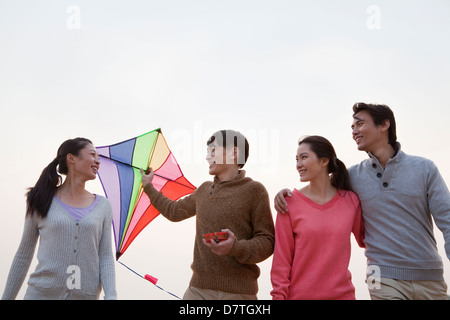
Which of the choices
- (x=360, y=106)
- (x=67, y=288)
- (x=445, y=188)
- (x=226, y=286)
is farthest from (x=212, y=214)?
(x=445, y=188)

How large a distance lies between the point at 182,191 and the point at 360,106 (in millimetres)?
1852

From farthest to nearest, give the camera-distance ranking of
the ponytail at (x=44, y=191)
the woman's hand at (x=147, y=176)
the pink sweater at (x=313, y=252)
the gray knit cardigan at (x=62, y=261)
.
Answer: the woman's hand at (x=147, y=176) → the ponytail at (x=44, y=191) → the gray knit cardigan at (x=62, y=261) → the pink sweater at (x=313, y=252)

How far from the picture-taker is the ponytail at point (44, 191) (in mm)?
3541

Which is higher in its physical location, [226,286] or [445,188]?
[445,188]

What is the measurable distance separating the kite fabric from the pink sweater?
139 cm

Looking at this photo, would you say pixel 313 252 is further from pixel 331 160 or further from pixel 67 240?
pixel 67 240

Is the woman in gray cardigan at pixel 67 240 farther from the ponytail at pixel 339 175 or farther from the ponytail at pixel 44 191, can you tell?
the ponytail at pixel 339 175

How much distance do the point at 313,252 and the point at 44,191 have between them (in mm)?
2150

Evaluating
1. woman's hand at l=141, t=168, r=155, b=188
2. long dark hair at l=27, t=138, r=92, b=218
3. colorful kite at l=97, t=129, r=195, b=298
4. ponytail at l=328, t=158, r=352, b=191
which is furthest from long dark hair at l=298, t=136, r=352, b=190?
long dark hair at l=27, t=138, r=92, b=218

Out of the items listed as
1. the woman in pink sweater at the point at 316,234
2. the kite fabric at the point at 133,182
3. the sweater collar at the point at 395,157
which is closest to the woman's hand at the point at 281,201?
the woman in pink sweater at the point at 316,234

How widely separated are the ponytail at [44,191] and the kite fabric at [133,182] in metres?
0.67

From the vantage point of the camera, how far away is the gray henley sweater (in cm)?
330
